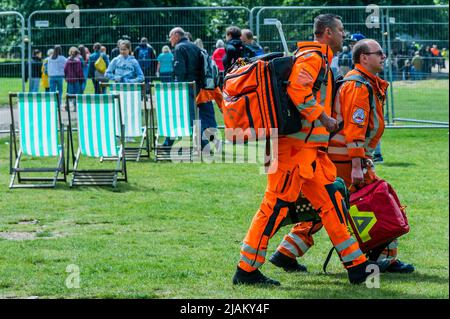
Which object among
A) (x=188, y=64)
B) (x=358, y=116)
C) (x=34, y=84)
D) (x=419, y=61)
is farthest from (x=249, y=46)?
(x=358, y=116)

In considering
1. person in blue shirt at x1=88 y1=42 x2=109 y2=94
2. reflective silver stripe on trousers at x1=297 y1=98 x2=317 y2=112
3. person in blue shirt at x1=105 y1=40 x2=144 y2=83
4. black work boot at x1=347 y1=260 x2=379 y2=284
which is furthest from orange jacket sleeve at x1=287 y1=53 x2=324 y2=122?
person in blue shirt at x1=88 y1=42 x2=109 y2=94

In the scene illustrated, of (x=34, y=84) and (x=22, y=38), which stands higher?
(x=22, y=38)

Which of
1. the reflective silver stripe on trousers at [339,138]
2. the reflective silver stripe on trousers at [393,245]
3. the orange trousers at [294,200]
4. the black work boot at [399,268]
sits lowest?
the black work boot at [399,268]

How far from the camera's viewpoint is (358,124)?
7.97 meters

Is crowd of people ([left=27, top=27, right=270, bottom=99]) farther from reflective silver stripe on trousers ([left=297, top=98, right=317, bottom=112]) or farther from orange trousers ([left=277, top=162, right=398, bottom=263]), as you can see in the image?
reflective silver stripe on trousers ([left=297, top=98, right=317, bottom=112])

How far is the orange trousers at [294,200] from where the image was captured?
7.43 metres

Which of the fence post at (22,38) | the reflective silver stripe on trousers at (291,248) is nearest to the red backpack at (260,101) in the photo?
the reflective silver stripe on trousers at (291,248)

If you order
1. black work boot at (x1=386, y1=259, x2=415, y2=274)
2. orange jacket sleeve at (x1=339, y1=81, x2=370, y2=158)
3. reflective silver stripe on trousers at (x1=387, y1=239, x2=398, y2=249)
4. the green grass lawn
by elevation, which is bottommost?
black work boot at (x1=386, y1=259, x2=415, y2=274)

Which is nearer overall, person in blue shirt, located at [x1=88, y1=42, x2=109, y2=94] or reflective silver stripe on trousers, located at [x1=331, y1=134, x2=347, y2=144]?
reflective silver stripe on trousers, located at [x1=331, y1=134, x2=347, y2=144]

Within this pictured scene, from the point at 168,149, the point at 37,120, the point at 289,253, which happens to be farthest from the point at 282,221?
the point at 168,149

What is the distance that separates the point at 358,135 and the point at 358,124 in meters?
0.09

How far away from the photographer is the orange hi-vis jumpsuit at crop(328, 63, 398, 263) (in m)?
8.00

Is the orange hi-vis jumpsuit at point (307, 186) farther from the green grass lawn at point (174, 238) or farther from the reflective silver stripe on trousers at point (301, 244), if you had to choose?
the reflective silver stripe on trousers at point (301, 244)

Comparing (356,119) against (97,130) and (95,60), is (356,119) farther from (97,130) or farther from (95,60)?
(95,60)
